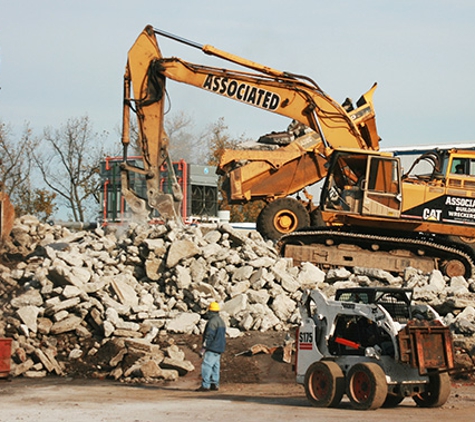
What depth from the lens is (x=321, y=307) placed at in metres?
11.9

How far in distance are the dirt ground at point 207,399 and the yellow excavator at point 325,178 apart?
495 centimetres

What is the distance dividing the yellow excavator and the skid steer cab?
881 centimetres

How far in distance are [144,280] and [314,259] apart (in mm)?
4290

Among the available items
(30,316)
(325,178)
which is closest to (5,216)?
(30,316)

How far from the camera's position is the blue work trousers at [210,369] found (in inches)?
538

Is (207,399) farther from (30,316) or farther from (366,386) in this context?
(30,316)

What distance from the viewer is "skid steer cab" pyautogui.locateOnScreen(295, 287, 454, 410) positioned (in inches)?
424

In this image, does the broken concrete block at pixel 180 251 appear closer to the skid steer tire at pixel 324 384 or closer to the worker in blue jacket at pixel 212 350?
the worker in blue jacket at pixel 212 350

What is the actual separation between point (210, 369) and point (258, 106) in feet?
32.3

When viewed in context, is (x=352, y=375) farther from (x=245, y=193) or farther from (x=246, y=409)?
(x=245, y=193)

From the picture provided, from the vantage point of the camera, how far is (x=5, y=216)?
20.5m

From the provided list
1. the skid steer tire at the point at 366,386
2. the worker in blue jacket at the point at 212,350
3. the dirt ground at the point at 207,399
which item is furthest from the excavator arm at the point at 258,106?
the skid steer tire at the point at 366,386

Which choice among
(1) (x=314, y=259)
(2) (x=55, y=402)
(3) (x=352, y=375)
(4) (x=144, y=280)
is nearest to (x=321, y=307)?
(3) (x=352, y=375)

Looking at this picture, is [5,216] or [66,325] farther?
[5,216]
